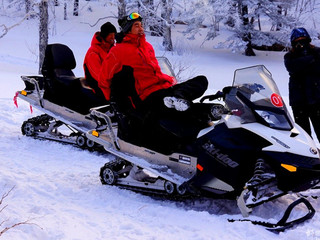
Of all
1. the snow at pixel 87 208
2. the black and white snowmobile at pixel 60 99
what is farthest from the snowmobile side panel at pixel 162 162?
the black and white snowmobile at pixel 60 99

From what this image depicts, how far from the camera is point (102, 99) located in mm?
7051

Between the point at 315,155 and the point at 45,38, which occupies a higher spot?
the point at 315,155

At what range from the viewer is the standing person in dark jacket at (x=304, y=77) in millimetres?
5590

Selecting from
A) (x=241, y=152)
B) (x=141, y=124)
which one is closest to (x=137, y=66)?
(x=141, y=124)

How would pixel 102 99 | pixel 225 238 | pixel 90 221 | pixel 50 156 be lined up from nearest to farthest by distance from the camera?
pixel 225 238
pixel 90 221
pixel 50 156
pixel 102 99

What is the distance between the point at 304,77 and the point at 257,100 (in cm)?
200

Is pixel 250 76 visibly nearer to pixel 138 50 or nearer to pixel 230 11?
pixel 138 50

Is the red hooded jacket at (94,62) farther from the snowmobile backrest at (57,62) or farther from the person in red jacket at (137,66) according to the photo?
the person in red jacket at (137,66)

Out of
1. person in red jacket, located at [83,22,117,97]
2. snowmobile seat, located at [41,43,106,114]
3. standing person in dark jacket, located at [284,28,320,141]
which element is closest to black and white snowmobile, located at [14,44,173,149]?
snowmobile seat, located at [41,43,106,114]

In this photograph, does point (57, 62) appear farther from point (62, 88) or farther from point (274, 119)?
point (274, 119)

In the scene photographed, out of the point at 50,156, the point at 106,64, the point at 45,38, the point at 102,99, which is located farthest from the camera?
the point at 45,38

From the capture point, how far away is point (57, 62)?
7379 millimetres

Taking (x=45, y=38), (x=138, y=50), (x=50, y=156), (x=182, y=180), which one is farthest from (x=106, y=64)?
(x=45, y=38)

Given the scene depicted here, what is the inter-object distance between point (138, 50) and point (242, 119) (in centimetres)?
159
